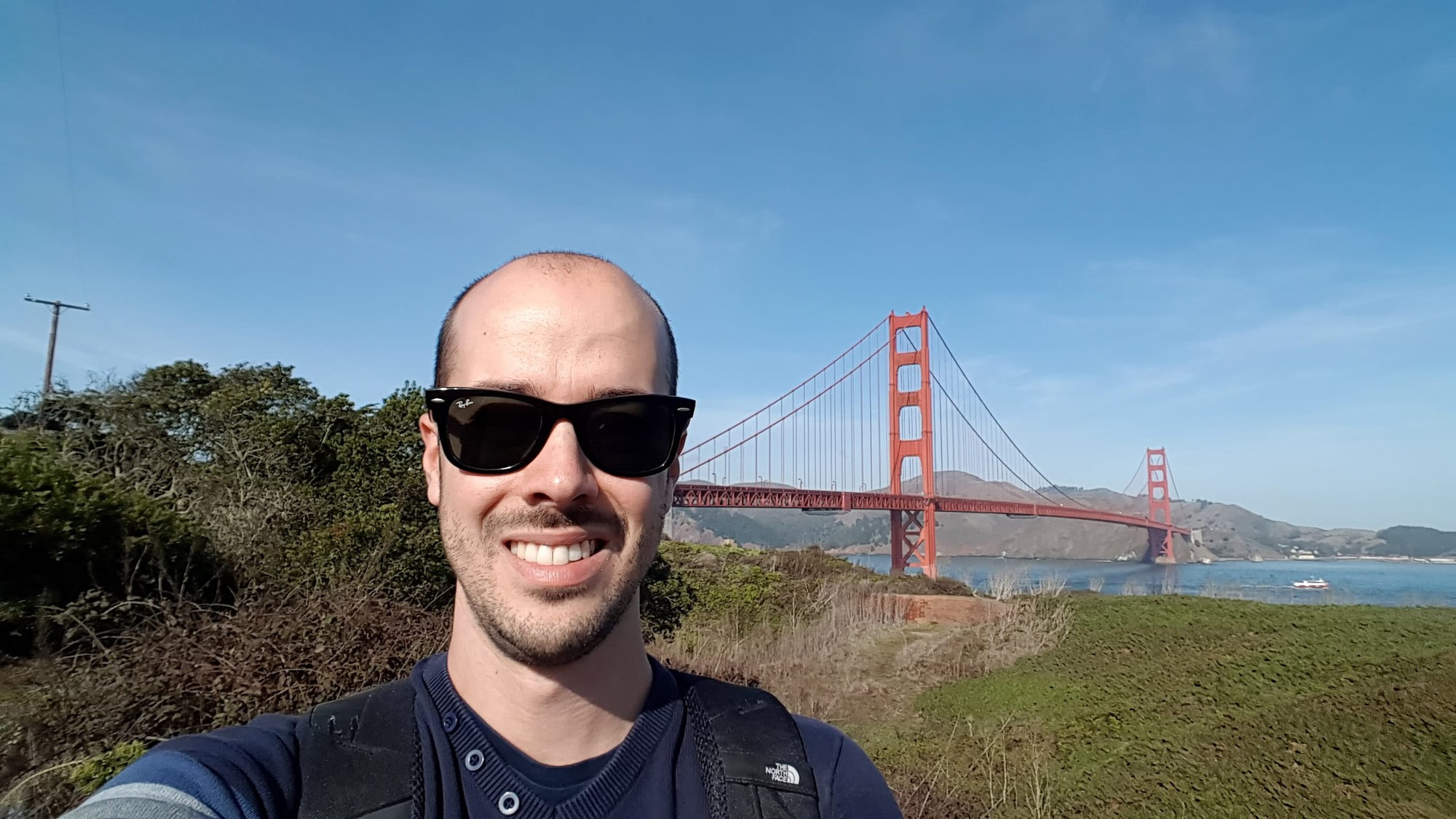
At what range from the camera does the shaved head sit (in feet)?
3.80

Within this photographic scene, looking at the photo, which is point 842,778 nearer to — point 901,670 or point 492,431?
point 492,431

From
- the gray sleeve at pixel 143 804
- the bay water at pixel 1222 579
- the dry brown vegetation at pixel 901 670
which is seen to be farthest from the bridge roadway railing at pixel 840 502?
the gray sleeve at pixel 143 804

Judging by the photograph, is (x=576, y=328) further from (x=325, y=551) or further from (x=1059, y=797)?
(x=325, y=551)

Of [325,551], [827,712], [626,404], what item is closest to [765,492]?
[827,712]

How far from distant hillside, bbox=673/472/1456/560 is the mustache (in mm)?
35427

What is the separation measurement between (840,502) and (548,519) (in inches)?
848

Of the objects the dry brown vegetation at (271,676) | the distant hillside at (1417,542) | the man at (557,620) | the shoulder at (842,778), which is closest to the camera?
the man at (557,620)

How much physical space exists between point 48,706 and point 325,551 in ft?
11.6

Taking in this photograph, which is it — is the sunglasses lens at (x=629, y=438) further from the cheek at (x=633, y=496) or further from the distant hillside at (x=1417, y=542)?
the distant hillside at (x=1417, y=542)

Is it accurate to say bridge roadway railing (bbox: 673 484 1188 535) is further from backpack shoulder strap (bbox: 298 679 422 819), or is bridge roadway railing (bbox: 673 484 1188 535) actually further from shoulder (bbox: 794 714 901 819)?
backpack shoulder strap (bbox: 298 679 422 819)

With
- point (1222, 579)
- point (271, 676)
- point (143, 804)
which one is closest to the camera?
point (143, 804)

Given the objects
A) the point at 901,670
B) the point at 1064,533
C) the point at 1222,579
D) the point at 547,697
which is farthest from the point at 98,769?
the point at 1064,533

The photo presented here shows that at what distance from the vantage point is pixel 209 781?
32.3 inches

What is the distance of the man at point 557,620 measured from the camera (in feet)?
3.30
